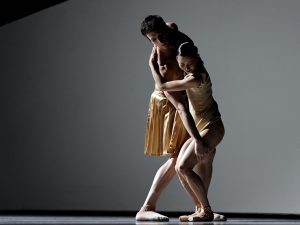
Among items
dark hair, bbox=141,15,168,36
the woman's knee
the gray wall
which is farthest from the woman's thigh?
the gray wall

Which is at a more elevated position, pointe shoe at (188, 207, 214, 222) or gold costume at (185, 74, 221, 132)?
gold costume at (185, 74, 221, 132)

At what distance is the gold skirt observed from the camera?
16.3 ft

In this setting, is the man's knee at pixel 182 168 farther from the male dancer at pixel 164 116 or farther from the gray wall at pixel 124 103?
the gray wall at pixel 124 103

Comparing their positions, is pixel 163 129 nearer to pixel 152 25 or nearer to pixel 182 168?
pixel 182 168

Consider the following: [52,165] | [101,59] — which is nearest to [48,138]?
[52,165]

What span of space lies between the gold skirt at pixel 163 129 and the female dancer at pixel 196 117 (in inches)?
5.5

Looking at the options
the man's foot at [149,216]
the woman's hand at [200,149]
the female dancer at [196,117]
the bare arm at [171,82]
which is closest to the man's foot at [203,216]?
the female dancer at [196,117]

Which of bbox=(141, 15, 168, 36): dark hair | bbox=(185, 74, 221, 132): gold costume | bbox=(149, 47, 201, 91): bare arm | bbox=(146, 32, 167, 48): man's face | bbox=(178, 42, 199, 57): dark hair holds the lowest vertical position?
bbox=(185, 74, 221, 132): gold costume

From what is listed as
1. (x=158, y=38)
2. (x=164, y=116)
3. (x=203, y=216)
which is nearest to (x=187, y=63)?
(x=158, y=38)

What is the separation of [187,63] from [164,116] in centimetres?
53

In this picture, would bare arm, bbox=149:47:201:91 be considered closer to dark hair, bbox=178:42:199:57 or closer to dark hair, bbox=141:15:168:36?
dark hair, bbox=178:42:199:57

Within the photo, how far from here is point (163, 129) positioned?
5.09m

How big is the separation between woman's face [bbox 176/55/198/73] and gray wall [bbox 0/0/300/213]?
8.15 feet

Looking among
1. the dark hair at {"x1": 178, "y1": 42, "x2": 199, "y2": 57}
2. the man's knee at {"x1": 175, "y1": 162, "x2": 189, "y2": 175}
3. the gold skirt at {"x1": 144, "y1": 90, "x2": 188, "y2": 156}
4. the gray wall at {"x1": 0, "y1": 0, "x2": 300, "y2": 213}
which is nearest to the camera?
the dark hair at {"x1": 178, "y1": 42, "x2": 199, "y2": 57}
